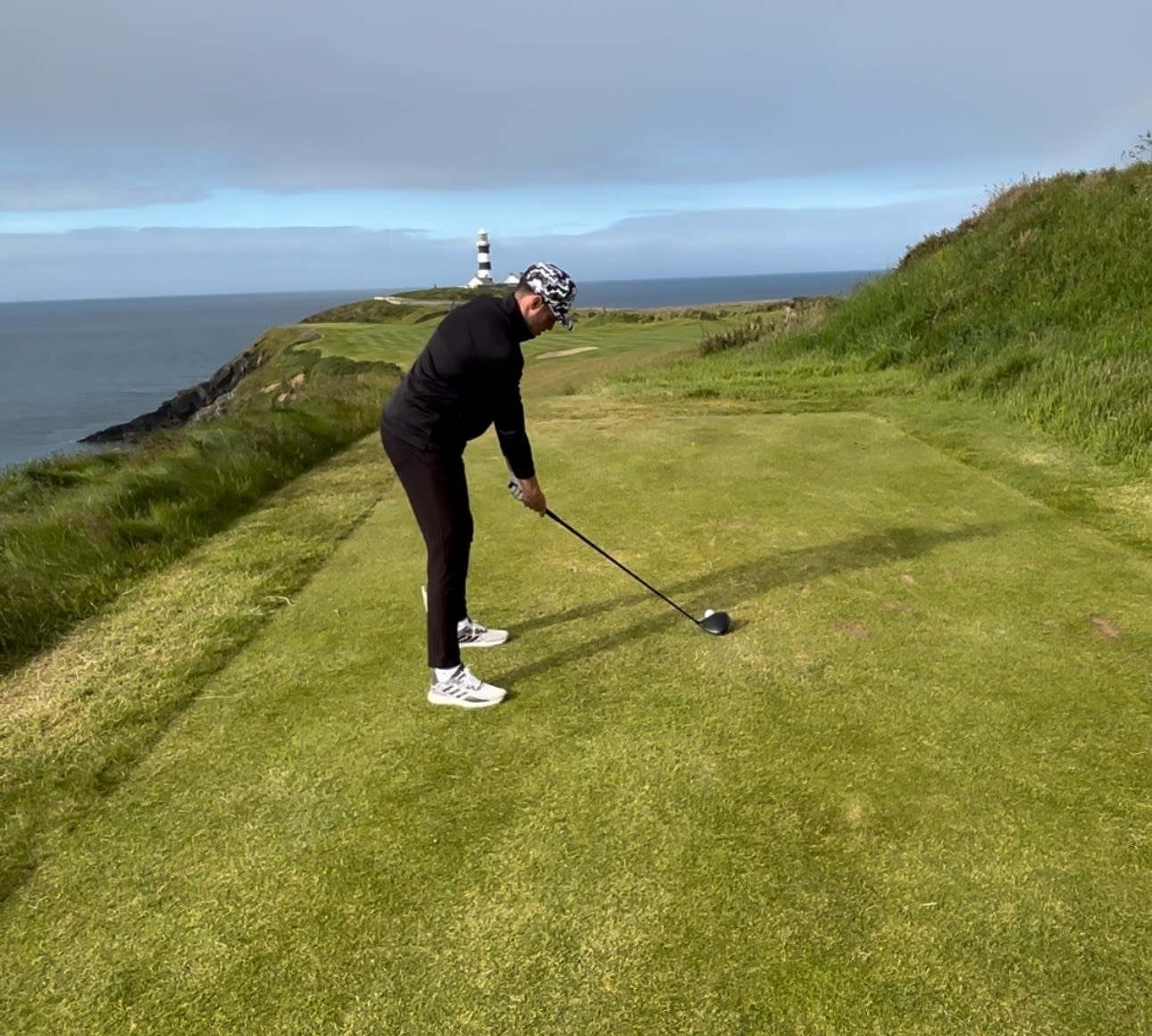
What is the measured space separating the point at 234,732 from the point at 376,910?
1398 mm

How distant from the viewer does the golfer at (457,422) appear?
11.7 feet

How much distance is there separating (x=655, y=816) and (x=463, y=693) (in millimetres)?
1164

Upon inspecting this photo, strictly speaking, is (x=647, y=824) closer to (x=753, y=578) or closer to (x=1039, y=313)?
(x=753, y=578)

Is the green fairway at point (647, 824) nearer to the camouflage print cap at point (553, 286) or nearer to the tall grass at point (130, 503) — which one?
the tall grass at point (130, 503)

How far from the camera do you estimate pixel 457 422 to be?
378cm

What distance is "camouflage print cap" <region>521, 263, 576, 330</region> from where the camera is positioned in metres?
3.58

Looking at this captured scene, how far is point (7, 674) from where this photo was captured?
431 cm

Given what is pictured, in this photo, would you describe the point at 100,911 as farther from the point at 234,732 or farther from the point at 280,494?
the point at 280,494

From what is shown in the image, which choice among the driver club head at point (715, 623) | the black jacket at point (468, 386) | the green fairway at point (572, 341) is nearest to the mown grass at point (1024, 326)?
the driver club head at point (715, 623)

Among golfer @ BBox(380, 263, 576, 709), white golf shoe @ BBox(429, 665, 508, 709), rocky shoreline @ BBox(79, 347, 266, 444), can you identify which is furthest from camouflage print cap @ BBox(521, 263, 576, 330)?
rocky shoreline @ BBox(79, 347, 266, 444)

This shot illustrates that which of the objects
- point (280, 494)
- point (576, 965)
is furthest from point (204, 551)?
point (576, 965)

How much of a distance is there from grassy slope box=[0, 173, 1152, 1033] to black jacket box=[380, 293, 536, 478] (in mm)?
1252

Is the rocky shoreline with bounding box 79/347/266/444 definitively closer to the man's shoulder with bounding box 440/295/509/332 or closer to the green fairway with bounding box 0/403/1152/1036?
the green fairway with bounding box 0/403/1152/1036

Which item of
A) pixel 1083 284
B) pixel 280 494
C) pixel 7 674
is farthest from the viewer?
pixel 1083 284
